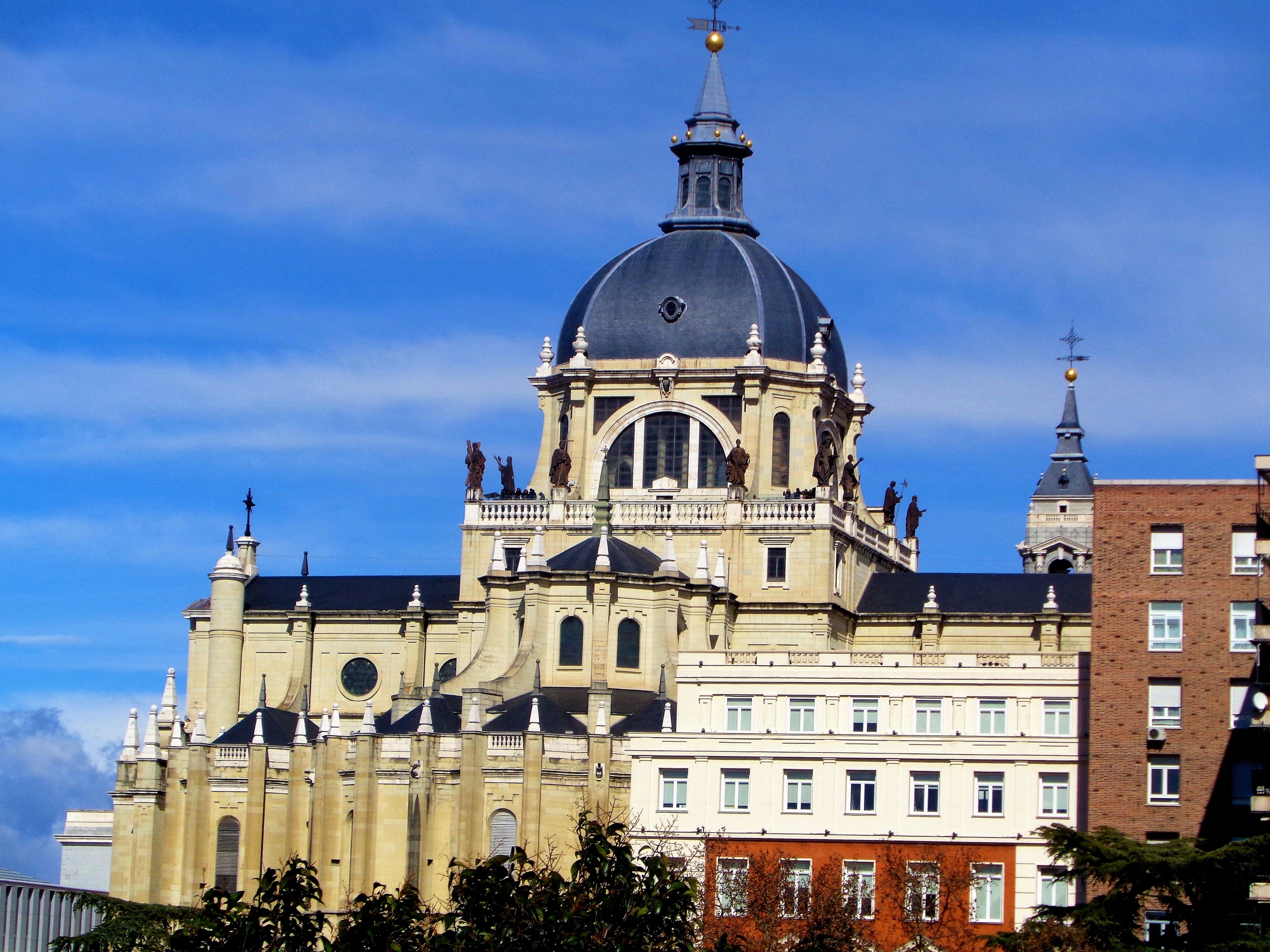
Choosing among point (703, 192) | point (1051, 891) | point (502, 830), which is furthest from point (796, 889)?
point (703, 192)

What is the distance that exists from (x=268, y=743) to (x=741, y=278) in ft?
101

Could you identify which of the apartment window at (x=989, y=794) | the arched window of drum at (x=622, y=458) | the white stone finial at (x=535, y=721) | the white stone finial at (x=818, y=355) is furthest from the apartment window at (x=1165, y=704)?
the arched window of drum at (x=622, y=458)

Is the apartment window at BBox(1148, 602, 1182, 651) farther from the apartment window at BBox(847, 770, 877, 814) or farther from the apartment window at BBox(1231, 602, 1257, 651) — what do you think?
the apartment window at BBox(847, 770, 877, 814)

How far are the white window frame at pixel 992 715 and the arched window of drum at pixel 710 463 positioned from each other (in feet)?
119

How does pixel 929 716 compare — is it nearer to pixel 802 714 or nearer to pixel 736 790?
pixel 802 714

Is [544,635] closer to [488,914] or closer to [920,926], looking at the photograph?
[920,926]

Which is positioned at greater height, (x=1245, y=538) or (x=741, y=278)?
(x=741, y=278)

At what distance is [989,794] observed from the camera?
98.9 m

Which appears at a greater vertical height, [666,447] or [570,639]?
[666,447]

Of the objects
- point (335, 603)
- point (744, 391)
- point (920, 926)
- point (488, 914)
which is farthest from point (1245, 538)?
point (335, 603)

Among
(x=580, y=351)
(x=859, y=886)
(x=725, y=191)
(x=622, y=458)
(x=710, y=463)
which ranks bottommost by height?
(x=859, y=886)

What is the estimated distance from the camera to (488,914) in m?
65.8

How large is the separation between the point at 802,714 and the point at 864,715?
2.36m

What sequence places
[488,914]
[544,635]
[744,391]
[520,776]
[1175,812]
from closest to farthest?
1. [488,914]
2. [1175,812]
3. [520,776]
4. [544,635]
5. [744,391]
